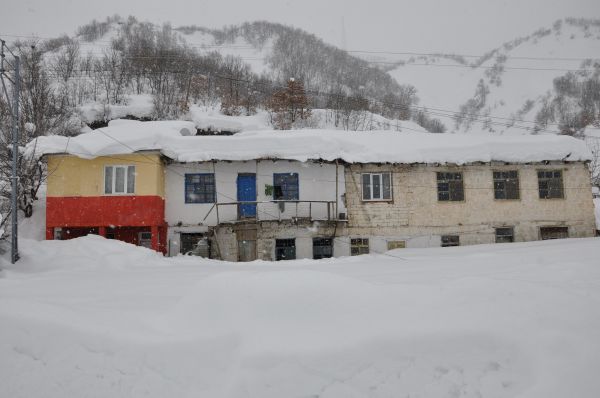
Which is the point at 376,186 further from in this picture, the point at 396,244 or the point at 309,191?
the point at 309,191

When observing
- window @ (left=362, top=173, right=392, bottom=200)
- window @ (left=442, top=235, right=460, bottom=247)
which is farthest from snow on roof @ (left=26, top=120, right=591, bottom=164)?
window @ (left=442, top=235, right=460, bottom=247)

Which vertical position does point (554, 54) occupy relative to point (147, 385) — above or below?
above

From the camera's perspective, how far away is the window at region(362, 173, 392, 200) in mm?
18875

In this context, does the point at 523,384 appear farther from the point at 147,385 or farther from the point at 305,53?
the point at 305,53

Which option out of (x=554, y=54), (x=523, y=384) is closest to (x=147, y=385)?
(x=523, y=384)

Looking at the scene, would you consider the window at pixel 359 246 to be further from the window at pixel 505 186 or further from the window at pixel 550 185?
the window at pixel 550 185

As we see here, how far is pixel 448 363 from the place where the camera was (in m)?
4.81

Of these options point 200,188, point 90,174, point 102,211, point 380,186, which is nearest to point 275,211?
point 200,188

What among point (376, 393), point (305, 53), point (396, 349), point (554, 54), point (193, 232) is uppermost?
point (554, 54)

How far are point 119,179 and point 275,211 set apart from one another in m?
7.51

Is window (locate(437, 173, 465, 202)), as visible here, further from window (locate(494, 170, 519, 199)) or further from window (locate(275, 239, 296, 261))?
window (locate(275, 239, 296, 261))

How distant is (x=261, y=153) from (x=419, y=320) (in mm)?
13724

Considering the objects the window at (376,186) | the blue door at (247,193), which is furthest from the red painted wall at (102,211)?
the window at (376,186)

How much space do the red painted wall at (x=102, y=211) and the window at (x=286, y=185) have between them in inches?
231
